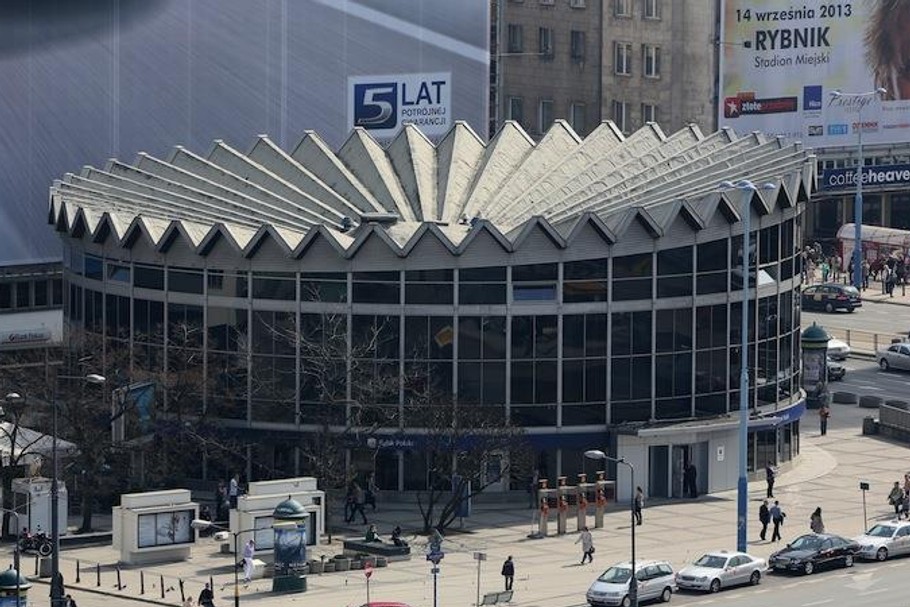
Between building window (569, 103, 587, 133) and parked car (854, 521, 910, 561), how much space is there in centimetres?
8477

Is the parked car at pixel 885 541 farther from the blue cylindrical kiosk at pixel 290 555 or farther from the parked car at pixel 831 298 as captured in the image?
the parked car at pixel 831 298

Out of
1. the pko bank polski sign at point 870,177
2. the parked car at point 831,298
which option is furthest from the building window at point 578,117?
the parked car at point 831,298

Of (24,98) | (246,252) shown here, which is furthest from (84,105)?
(246,252)

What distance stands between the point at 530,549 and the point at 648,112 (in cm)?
9394

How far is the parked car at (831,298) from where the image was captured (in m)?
166

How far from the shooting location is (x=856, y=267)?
6934 inches

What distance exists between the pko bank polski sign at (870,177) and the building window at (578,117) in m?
19.2

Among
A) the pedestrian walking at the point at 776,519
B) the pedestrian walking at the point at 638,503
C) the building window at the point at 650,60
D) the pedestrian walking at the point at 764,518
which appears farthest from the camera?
the building window at the point at 650,60

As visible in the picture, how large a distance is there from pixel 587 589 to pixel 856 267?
277 ft

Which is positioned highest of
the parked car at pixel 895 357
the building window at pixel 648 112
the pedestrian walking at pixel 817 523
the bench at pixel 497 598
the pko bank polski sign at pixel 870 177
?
the building window at pixel 648 112

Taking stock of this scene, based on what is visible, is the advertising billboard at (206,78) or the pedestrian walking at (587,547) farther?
the advertising billboard at (206,78)

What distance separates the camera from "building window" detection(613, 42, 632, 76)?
190250mm

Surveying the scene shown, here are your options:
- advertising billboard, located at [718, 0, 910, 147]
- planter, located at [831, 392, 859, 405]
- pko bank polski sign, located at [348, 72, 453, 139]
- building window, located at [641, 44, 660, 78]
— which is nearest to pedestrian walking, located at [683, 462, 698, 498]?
planter, located at [831, 392, 859, 405]

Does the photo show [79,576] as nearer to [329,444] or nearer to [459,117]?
[329,444]
